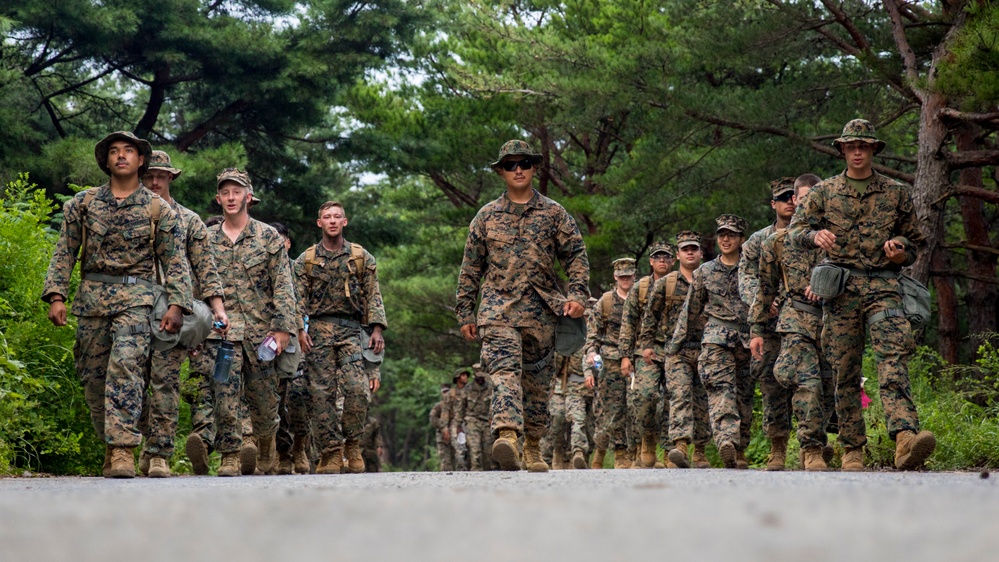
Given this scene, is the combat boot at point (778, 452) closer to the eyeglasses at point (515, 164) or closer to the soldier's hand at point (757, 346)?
the soldier's hand at point (757, 346)

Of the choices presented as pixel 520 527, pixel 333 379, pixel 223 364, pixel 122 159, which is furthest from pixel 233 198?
pixel 520 527

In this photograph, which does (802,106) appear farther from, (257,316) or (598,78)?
(257,316)

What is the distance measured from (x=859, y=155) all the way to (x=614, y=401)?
694cm

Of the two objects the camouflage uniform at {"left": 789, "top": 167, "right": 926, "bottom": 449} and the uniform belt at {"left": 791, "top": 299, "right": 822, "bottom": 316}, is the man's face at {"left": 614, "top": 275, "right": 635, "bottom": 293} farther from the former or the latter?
the camouflage uniform at {"left": 789, "top": 167, "right": 926, "bottom": 449}

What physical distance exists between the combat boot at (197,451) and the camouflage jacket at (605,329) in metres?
6.14

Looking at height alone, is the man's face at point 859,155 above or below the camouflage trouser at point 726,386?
above

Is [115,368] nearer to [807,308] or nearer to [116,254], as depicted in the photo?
[116,254]

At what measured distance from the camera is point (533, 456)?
983 cm

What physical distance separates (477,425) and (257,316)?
684 inches

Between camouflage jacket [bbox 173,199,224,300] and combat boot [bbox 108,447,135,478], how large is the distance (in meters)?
1.51

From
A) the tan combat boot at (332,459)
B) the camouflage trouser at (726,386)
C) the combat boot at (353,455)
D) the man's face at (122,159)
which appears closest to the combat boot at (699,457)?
the camouflage trouser at (726,386)

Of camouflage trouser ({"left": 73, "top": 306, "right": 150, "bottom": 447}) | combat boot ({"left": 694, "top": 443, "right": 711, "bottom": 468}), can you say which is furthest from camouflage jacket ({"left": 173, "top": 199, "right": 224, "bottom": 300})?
combat boot ({"left": 694, "top": 443, "right": 711, "bottom": 468})

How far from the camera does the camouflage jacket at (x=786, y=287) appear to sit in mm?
9789

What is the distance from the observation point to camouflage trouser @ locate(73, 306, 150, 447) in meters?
8.85
